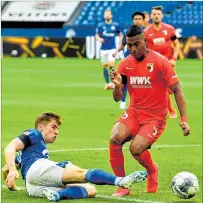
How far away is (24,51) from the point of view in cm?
4419

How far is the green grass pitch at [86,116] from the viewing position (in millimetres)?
11352

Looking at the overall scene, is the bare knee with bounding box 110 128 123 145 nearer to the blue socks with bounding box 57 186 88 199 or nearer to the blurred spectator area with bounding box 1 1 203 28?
the blue socks with bounding box 57 186 88 199

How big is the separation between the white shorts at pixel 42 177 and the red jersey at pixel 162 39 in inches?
410

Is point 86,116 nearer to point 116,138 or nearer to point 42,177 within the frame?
point 116,138

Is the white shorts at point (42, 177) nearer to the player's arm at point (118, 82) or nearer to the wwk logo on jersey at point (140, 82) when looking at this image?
the player's arm at point (118, 82)

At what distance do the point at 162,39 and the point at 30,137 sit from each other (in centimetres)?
1068

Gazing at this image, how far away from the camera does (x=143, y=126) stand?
32.9 ft

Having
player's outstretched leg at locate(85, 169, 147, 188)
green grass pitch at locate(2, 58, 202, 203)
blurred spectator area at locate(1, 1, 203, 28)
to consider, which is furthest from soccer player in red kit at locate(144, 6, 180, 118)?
blurred spectator area at locate(1, 1, 203, 28)

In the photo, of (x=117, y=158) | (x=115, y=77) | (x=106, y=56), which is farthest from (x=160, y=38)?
(x=115, y=77)

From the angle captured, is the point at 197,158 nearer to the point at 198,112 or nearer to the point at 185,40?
the point at 198,112

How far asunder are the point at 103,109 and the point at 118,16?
3038 centimetres

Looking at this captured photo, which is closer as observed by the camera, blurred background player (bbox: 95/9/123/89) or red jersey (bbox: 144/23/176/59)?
red jersey (bbox: 144/23/176/59)

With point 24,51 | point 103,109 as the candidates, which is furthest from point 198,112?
point 24,51

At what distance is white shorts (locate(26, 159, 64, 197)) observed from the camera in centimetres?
907
